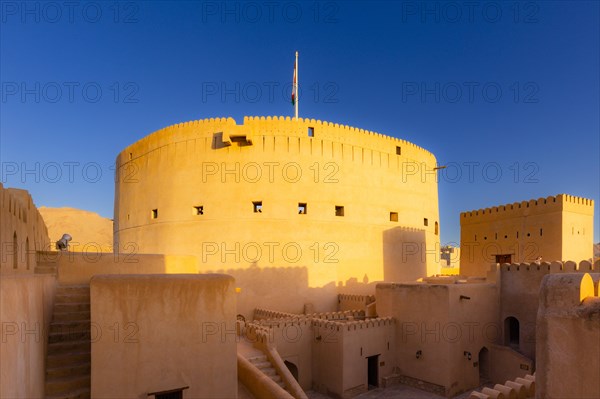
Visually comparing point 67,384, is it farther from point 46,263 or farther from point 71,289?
point 46,263

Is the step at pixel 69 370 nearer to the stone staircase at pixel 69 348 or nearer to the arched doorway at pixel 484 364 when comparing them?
the stone staircase at pixel 69 348

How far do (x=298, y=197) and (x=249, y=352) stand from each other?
755 cm

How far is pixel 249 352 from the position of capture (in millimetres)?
10594

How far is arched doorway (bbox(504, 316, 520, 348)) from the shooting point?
14.0 metres

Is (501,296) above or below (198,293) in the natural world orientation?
below

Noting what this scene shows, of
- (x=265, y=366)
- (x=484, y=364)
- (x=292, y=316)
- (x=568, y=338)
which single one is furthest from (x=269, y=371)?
(x=484, y=364)

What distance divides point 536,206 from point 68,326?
20430 millimetres

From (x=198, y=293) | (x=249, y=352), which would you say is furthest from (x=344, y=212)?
(x=198, y=293)

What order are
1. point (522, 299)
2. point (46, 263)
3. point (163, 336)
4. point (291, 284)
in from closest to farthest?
1. point (163, 336)
2. point (46, 263)
3. point (522, 299)
4. point (291, 284)

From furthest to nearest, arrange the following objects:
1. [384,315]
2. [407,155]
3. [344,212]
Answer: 1. [407,155]
2. [344,212]
3. [384,315]

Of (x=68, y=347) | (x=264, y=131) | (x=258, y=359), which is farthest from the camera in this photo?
(x=264, y=131)

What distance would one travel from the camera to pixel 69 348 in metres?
5.56

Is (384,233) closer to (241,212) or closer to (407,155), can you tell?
(407,155)

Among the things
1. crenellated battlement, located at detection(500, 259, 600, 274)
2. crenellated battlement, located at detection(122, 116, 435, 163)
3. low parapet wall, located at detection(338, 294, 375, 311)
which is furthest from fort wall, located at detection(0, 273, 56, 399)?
crenellated battlement, located at detection(500, 259, 600, 274)
